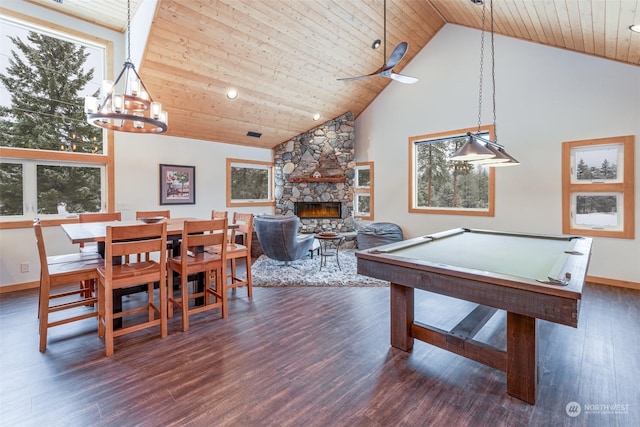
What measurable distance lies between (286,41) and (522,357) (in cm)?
504

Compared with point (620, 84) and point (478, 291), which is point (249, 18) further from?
point (620, 84)

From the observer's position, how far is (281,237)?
506cm

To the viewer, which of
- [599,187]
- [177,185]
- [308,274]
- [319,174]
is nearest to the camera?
[599,187]

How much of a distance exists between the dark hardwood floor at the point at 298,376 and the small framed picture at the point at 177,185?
9.35 ft

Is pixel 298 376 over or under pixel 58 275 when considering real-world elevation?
under

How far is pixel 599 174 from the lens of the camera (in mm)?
4652

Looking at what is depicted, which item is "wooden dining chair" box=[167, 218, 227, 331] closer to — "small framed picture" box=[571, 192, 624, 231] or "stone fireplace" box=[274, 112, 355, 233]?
"stone fireplace" box=[274, 112, 355, 233]

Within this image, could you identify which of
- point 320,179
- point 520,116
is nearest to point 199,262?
point 320,179

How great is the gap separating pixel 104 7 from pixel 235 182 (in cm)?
371

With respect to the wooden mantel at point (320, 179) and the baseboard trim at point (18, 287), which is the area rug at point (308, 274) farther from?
the baseboard trim at point (18, 287)

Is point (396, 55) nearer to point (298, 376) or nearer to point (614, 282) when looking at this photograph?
point (298, 376)

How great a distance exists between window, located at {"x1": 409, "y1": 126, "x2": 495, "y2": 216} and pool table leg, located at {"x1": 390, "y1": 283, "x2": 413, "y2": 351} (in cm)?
395

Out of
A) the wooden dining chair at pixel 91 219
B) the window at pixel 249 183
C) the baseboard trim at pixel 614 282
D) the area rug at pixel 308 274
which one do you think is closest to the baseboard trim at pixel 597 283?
the baseboard trim at pixel 614 282

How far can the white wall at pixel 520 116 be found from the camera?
14.6 feet
